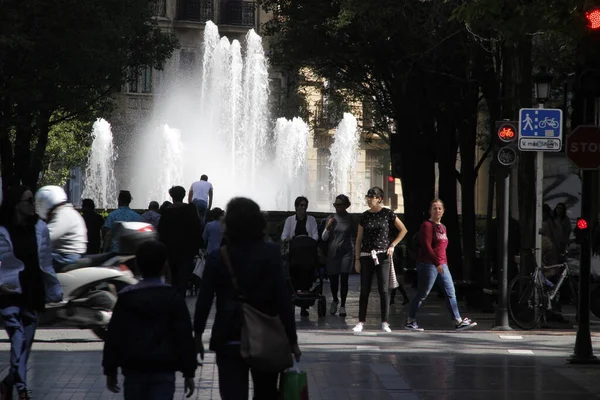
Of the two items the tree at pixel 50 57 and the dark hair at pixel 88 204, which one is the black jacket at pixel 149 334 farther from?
the tree at pixel 50 57

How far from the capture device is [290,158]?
198 ft

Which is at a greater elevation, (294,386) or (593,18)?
(593,18)

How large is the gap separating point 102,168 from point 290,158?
8.82 m

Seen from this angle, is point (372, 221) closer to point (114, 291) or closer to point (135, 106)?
point (114, 291)

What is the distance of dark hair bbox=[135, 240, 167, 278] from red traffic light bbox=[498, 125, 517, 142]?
11.5m

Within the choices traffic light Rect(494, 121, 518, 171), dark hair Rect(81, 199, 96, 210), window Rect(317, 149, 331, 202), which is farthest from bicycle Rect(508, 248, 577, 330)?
window Rect(317, 149, 331, 202)

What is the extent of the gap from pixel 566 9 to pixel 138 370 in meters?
7.52

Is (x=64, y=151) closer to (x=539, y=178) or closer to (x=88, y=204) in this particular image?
(x=88, y=204)

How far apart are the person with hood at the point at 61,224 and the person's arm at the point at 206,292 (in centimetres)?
609

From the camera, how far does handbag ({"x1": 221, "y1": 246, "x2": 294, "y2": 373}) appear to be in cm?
736

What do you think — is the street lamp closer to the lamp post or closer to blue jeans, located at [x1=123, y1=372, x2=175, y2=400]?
the lamp post

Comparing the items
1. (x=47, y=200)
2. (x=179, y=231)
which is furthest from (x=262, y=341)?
(x=179, y=231)

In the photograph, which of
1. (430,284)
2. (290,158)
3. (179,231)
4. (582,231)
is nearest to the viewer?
(582,231)

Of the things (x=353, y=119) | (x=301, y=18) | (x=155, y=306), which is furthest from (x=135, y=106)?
(x=155, y=306)
